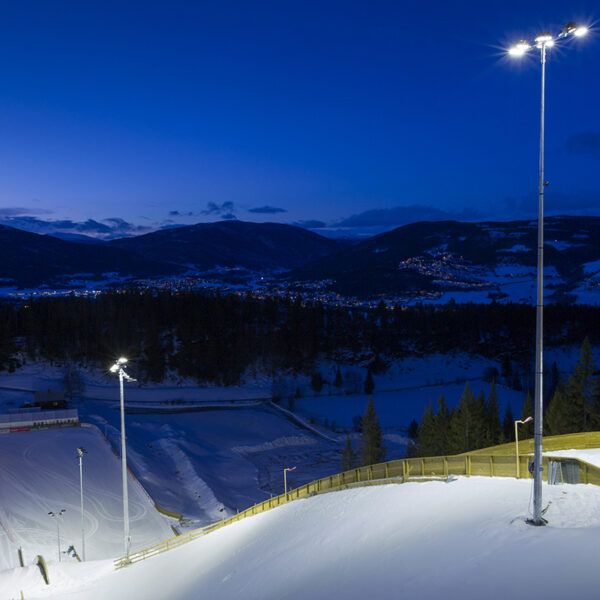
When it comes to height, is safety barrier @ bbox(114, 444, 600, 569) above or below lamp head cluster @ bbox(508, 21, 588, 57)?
below

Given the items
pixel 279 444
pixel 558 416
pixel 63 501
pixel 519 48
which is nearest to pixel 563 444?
pixel 519 48

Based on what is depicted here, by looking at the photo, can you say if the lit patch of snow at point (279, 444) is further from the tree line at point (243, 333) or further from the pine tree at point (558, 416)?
the tree line at point (243, 333)

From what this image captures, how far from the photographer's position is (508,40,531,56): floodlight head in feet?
31.2

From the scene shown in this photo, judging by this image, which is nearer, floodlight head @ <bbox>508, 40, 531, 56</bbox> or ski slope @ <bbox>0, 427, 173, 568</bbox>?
floodlight head @ <bbox>508, 40, 531, 56</bbox>

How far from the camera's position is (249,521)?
19984mm

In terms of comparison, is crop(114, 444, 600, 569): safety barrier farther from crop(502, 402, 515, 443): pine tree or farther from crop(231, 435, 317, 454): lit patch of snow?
crop(231, 435, 317, 454): lit patch of snow

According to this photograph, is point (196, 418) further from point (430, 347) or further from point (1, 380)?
point (430, 347)

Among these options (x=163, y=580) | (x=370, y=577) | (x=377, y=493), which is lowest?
(x=163, y=580)

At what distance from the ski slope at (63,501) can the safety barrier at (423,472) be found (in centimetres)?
779

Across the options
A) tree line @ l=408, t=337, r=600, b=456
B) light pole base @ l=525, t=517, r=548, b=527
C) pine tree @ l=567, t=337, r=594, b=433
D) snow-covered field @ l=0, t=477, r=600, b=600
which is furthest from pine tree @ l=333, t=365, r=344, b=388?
light pole base @ l=525, t=517, r=548, b=527

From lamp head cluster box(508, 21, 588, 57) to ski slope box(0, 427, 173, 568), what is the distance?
27.2 meters

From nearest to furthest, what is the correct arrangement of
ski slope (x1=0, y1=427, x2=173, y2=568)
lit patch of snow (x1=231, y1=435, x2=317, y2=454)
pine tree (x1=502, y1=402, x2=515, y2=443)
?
ski slope (x1=0, y1=427, x2=173, y2=568) → pine tree (x1=502, y1=402, x2=515, y2=443) → lit patch of snow (x1=231, y1=435, x2=317, y2=454)

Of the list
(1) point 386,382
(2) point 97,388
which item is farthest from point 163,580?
(1) point 386,382

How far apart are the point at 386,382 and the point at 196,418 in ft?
141
